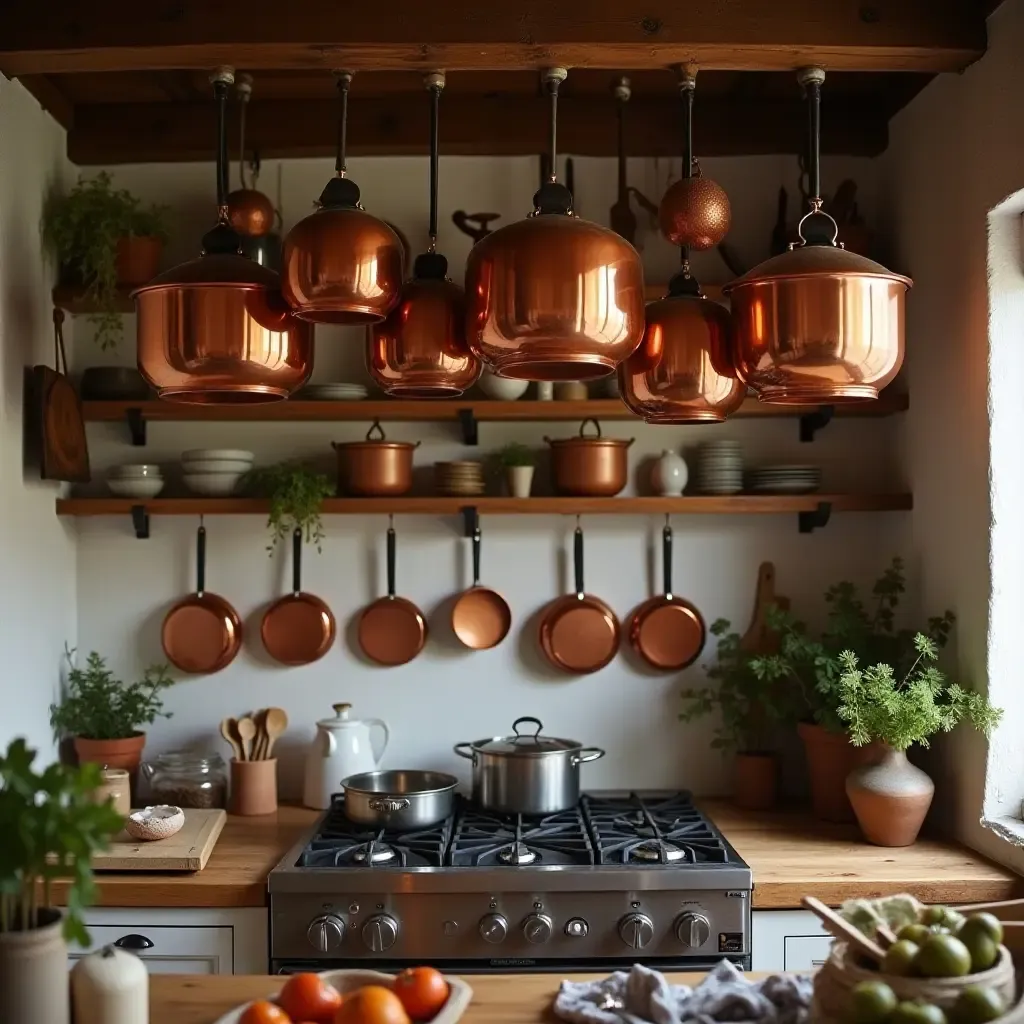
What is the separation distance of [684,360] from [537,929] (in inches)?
50.8

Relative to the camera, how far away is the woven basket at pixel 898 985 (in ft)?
4.50

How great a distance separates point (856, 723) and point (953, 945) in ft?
4.30

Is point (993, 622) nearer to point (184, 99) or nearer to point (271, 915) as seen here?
point (271, 915)

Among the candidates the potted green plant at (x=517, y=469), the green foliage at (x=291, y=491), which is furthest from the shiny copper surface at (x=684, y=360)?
the green foliage at (x=291, y=491)

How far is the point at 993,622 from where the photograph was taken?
2.67m

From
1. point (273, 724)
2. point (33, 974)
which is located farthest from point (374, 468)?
point (33, 974)

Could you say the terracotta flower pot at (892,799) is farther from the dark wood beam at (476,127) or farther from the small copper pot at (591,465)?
the dark wood beam at (476,127)

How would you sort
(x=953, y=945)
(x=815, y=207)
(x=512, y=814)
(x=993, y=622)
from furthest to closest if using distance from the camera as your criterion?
(x=512, y=814) → (x=993, y=622) → (x=815, y=207) → (x=953, y=945)

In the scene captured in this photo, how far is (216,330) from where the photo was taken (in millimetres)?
1704

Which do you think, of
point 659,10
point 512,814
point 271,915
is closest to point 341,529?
point 512,814

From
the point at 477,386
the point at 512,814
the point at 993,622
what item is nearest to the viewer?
the point at 993,622

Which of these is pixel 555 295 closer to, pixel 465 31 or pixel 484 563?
pixel 465 31

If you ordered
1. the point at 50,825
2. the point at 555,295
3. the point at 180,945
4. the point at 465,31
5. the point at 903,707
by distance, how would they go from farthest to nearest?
the point at 903,707 → the point at 180,945 → the point at 465,31 → the point at 555,295 → the point at 50,825

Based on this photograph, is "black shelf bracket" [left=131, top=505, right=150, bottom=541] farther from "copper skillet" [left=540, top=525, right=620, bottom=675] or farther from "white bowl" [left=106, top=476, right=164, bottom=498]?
"copper skillet" [left=540, top=525, right=620, bottom=675]
